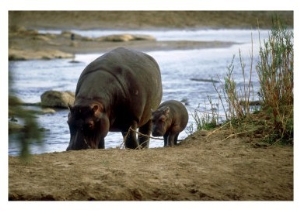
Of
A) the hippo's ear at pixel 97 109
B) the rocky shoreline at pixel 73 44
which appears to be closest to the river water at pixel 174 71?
the rocky shoreline at pixel 73 44

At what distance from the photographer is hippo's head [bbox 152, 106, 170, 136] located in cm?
767

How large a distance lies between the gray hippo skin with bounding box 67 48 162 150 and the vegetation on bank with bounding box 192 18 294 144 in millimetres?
836

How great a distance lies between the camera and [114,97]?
6.46 metres

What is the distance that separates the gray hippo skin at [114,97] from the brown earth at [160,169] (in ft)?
0.76

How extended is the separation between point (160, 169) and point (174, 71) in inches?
89.3

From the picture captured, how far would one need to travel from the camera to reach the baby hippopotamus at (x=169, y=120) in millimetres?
7699

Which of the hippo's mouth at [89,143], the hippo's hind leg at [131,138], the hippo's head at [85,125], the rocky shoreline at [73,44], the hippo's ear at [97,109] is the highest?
the rocky shoreline at [73,44]

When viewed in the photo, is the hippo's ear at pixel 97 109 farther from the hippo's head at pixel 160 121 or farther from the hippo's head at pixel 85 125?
the hippo's head at pixel 160 121

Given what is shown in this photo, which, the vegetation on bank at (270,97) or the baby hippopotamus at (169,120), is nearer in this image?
the vegetation on bank at (270,97)

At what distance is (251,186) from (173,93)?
311 centimetres

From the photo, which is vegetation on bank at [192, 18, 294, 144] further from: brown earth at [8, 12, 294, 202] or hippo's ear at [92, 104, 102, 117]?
hippo's ear at [92, 104, 102, 117]

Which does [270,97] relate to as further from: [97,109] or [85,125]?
[85,125]

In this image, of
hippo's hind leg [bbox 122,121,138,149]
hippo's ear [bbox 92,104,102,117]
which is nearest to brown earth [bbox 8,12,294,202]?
hippo's ear [bbox 92,104,102,117]

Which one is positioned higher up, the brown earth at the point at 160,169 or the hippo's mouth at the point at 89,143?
the hippo's mouth at the point at 89,143
